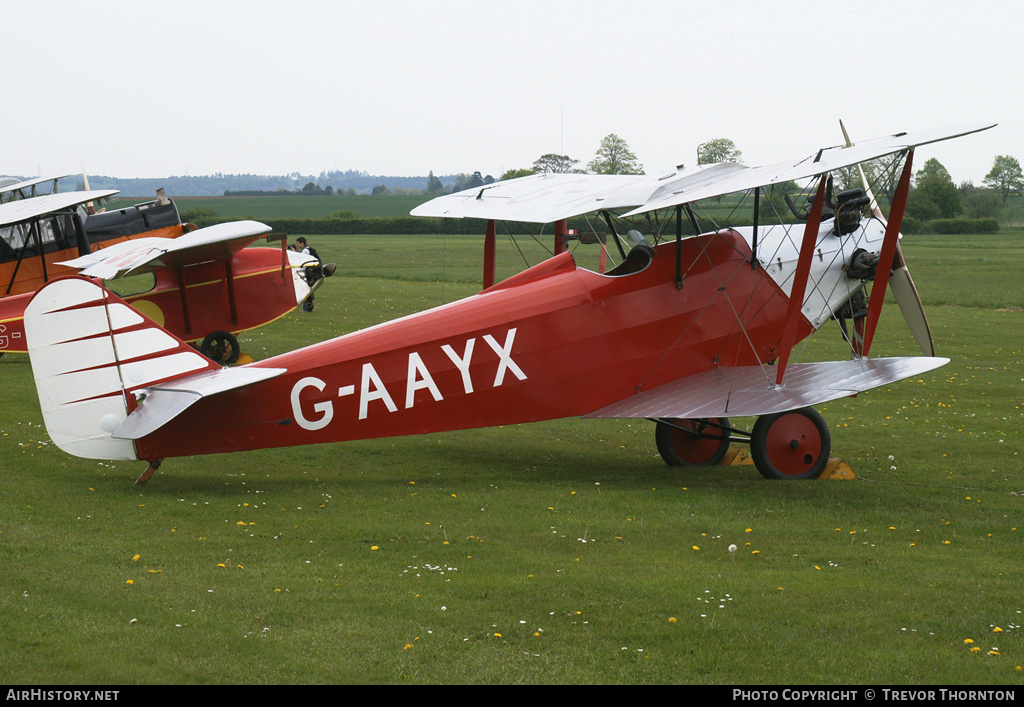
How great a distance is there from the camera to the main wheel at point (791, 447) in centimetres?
915

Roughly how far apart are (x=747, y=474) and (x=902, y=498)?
5.03 ft

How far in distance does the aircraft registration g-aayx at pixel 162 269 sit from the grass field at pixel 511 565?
5.40 metres

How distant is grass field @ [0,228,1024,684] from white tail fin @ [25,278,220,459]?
616 millimetres

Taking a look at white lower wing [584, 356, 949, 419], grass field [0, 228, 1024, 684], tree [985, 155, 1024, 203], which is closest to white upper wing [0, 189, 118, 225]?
grass field [0, 228, 1024, 684]

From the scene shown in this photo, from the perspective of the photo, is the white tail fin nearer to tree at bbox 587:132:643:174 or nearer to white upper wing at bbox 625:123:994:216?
white upper wing at bbox 625:123:994:216

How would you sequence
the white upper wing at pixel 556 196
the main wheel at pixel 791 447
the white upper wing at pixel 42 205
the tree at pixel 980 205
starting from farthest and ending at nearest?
1. the tree at pixel 980 205
2. the white upper wing at pixel 42 205
3. the white upper wing at pixel 556 196
4. the main wheel at pixel 791 447

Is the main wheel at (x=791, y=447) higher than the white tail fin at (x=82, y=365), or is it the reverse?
the white tail fin at (x=82, y=365)

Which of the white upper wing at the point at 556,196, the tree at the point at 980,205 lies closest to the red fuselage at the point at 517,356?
the white upper wing at the point at 556,196

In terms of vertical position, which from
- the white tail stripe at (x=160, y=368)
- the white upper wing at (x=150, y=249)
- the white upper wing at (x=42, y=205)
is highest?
the white upper wing at (x=42, y=205)

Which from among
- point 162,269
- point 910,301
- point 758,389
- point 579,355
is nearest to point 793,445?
point 758,389

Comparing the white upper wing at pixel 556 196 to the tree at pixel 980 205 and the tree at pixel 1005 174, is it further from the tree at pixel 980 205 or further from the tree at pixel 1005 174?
the tree at pixel 1005 174

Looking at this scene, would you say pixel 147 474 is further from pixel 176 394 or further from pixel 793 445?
pixel 793 445

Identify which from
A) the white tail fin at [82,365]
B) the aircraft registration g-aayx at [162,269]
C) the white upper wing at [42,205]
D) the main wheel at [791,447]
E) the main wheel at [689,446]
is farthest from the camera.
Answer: the aircraft registration g-aayx at [162,269]

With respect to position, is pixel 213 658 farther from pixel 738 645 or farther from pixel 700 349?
pixel 700 349
